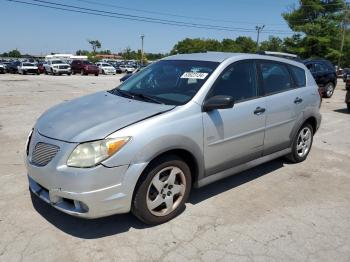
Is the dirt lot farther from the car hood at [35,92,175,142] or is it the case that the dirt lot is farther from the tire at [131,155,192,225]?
the car hood at [35,92,175,142]

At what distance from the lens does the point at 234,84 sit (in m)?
4.20

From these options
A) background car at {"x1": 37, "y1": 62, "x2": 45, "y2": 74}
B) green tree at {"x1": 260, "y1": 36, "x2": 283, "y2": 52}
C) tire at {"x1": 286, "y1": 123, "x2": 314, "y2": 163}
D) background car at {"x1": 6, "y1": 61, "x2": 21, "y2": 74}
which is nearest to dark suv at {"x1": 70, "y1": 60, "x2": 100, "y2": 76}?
background car at {"x1": 37, "y1": 62, "x2": 45, "y2": 74}

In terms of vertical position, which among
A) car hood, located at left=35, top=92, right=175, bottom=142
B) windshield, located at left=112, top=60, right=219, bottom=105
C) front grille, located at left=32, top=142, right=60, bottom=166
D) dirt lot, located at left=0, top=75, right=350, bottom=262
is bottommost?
dirt lot, located at left=0, top=75, right=350, bottom=262

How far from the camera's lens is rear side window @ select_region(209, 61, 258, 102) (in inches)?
158

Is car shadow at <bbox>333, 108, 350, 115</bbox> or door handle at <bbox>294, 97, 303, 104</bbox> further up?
door handle at <bbox>294, 97, 303, 104</bbox>

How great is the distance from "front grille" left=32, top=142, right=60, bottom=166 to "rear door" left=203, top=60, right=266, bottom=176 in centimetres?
153

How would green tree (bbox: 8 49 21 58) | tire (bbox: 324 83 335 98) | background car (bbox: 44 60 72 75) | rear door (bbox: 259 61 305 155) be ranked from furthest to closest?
1. green tree (bbox: 8 49 21 58)
2. background car (bbox: 44 60 72 75)
3. tire (bbox: 324 83 335 98)
4. rear door (bbox: 259 61 305 155)

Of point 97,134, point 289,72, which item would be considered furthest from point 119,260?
point 289,72

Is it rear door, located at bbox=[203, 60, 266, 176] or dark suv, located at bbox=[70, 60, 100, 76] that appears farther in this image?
dark suv, located at bbox=[70, 60, 100, 76]

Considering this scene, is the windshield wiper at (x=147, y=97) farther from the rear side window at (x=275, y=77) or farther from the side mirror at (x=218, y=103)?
the rear side window at (x=275, y=77)

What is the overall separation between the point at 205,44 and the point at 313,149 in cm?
9023

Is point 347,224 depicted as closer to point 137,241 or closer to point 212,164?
point 212,164

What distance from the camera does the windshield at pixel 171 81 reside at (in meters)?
3.89

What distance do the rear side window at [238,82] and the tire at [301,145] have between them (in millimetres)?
1432
